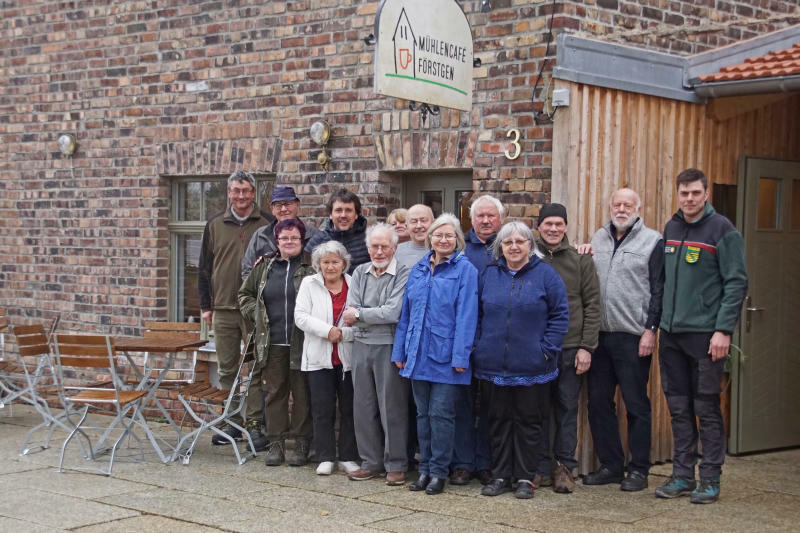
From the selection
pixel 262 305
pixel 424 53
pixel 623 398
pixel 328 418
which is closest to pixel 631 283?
Answer: pixel 623 398

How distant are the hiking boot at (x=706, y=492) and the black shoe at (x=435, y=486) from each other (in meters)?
1.56

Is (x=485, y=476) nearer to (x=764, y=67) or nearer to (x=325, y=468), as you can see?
(x=325, y=468)

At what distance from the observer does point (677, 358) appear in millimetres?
6934

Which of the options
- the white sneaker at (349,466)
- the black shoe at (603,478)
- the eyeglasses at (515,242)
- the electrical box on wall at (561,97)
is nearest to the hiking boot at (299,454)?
the white sneaker at (349,466)

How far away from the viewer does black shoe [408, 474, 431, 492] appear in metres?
7.13

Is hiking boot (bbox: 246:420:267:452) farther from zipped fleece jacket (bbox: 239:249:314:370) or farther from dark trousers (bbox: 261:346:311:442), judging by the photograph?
zipped fleece jacket (bbox: 239:249:314:370)

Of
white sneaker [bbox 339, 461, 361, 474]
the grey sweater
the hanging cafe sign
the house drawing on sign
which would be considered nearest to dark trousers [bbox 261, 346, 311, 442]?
white sneaker [bbox 339, 461, 361, 474]

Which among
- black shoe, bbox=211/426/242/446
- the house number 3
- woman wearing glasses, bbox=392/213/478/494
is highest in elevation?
the house number 3

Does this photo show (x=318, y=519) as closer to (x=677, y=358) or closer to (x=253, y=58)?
(x=677, y=358)

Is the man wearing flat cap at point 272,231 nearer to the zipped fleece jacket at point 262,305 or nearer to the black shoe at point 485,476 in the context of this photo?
the zipped fleece jacket at point 262,305

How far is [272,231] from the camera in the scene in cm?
852

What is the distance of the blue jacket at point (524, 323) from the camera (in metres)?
6.88

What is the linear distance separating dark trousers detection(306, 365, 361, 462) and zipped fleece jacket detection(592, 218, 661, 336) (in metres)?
1.90

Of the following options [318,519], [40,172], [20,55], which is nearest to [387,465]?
[318,519]
